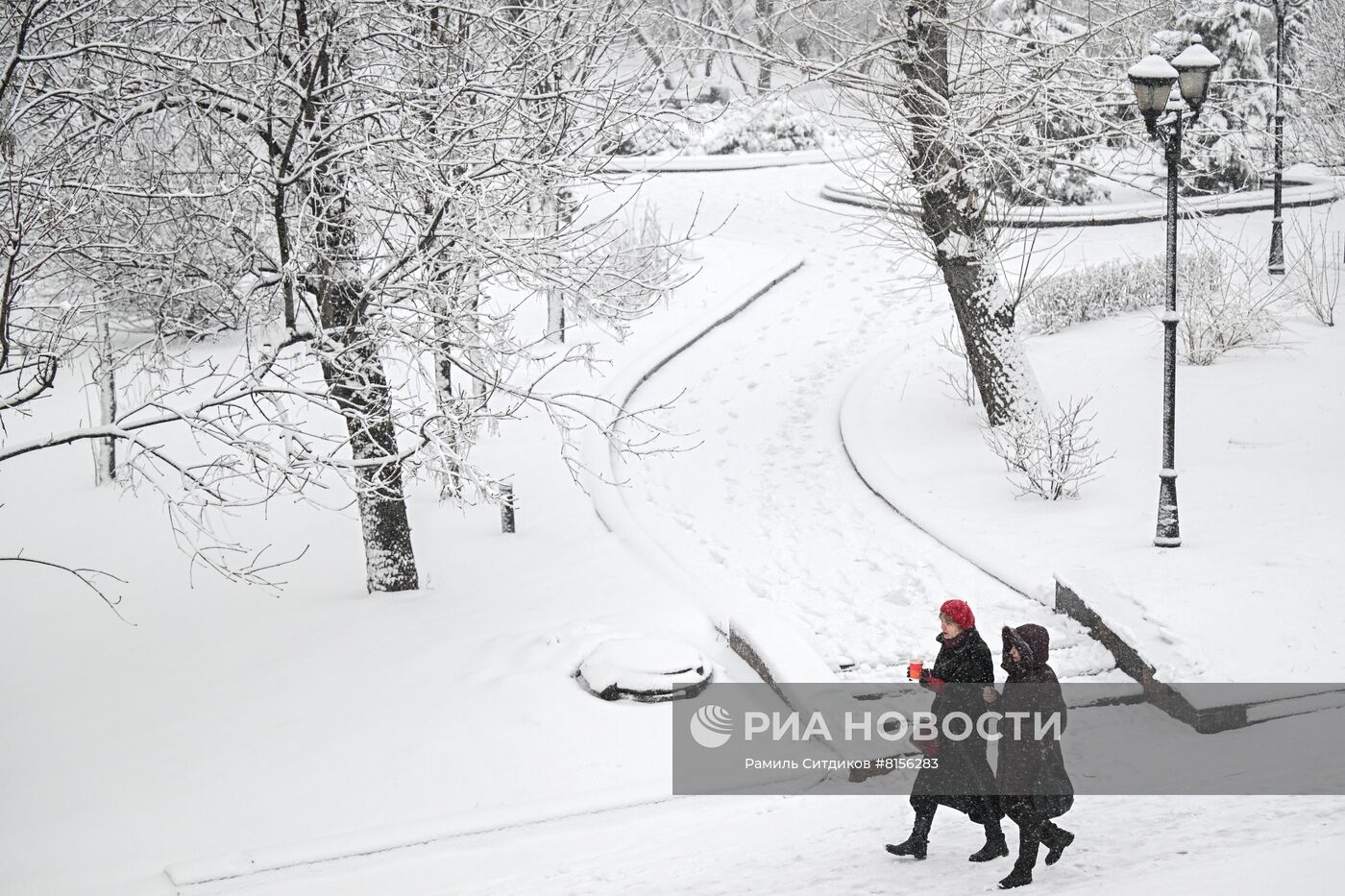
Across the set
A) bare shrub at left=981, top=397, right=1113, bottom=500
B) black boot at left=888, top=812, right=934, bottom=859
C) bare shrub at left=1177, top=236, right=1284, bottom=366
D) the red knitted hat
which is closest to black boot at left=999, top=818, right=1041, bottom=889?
black boot at left=888, top=812, right=934, bottom=859

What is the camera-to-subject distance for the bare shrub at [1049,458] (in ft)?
39.4

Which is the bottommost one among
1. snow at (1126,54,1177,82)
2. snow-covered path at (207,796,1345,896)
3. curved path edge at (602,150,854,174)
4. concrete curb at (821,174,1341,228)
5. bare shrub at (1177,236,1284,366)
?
snow-covered path at (207,796,1345,896)

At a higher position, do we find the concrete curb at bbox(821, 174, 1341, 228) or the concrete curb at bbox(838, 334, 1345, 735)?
the concrete curb at bbox(821, 174, 1341, 228)

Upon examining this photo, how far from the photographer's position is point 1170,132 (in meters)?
10.5

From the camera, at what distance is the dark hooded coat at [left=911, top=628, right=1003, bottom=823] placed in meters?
5.86

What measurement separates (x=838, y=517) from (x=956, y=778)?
6.83m

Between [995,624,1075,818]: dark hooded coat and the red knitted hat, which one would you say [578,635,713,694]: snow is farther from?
[995,624,1075,818]: dark hooded coat

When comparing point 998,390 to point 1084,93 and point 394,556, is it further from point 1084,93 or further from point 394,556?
point 394,556

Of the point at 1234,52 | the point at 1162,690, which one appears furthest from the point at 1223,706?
the point at 1234,52

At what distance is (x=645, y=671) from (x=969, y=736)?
3198mm

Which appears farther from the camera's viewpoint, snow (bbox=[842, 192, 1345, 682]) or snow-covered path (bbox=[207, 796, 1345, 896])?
snow (bbox=[842, 192, 1345, 682])

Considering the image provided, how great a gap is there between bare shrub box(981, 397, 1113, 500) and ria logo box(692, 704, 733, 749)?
17.8ft

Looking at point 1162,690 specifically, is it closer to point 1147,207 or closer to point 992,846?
point 992,846

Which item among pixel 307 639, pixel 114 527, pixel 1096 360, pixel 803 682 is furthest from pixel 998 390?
pixel 114 527
